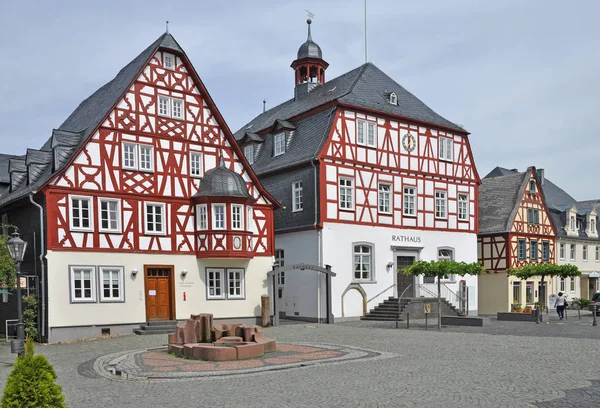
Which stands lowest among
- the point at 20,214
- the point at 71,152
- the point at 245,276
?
the point at 245,276

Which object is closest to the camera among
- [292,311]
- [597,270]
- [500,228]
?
[292,311]

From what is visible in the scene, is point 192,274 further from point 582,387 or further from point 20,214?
point 582,387

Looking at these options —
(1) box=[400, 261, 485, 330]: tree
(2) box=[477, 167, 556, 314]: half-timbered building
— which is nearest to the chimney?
(2) box=[477, 167, 556, 314]: half-timbered building

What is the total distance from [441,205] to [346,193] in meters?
7.14

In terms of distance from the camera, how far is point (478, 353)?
17.3 metres

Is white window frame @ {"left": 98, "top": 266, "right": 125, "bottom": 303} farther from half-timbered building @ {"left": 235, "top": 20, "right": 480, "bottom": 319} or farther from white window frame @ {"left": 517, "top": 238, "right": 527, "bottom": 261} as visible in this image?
white window frame @ {"left": 517, "top": 238, "right": 527, "bottom": 261}

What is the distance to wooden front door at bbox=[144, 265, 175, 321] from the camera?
26000 mm

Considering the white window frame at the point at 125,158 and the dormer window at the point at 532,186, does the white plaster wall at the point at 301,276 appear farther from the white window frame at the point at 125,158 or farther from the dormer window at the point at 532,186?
the dormer window at the point at 532,186

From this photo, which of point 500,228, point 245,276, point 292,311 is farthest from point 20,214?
point 500,228

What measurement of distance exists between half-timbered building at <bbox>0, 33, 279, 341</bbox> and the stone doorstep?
9966 millimetres

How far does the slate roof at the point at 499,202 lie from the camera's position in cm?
4312

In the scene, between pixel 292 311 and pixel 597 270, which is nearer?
pixel 292 311

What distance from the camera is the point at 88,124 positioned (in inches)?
1061

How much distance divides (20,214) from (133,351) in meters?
10.5
